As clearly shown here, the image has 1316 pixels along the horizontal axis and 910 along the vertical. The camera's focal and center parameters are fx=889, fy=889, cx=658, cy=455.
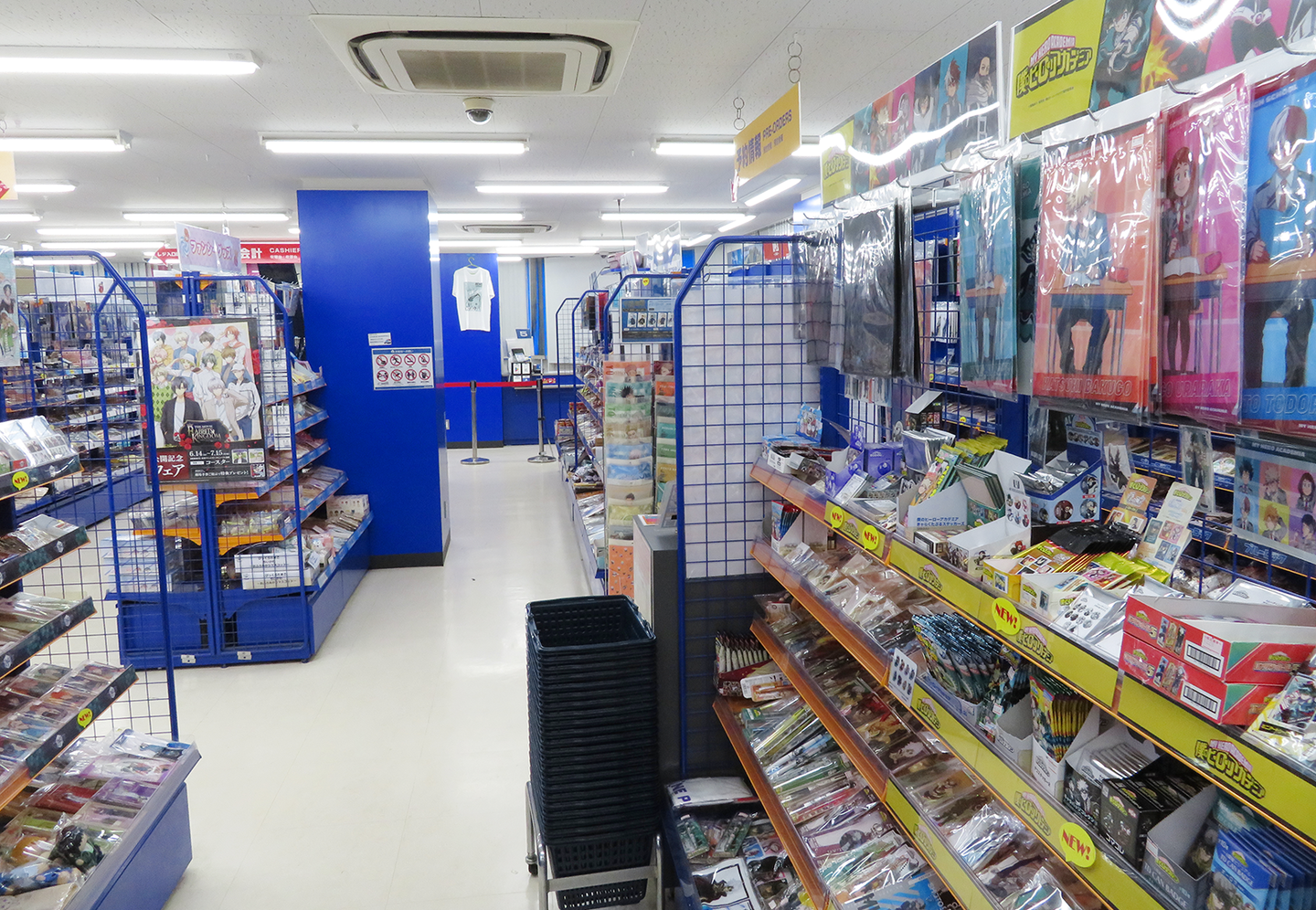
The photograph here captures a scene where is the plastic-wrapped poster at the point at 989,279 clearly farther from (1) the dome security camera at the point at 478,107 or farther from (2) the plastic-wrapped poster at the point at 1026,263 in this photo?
(1) the dome security camera at the point at 478,107

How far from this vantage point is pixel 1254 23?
3.78 feet

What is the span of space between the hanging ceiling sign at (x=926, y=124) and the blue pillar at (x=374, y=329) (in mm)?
5186

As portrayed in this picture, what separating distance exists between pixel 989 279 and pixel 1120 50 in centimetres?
45

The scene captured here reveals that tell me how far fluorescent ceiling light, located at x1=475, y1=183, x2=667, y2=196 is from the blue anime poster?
719 centimetres

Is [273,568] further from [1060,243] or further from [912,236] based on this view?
[1060,243]

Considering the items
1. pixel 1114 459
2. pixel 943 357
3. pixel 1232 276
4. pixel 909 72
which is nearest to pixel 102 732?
pixel 943 357

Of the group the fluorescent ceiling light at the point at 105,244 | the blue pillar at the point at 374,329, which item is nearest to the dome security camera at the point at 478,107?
the blue pillar at the point at 374,329

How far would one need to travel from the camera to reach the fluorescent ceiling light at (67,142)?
6.20 metres

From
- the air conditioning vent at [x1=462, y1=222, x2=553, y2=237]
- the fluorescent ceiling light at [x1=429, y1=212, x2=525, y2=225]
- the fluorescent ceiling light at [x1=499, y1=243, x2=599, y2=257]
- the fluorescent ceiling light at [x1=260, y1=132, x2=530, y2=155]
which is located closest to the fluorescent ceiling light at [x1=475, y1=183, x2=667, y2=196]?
the fluorescent ceiling light at [x1=429, y1=212, x2=525, y2=225]

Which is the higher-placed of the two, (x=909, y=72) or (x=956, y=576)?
(x=909, y=72)

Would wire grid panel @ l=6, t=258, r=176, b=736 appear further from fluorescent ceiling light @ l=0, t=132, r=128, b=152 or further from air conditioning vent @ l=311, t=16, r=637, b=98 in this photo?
air conditioning vent @ l=311, t=16, r=637, b=98

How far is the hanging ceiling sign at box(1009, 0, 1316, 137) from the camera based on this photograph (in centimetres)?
114

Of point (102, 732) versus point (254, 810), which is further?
point (102, 732)

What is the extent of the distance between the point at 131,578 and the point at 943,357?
510cm
